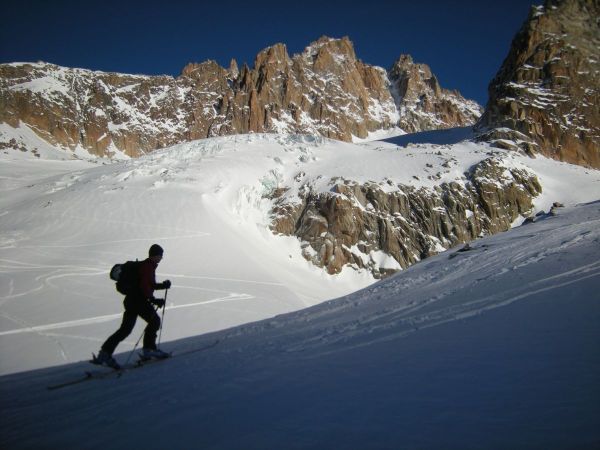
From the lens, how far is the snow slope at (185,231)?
15.9 meters

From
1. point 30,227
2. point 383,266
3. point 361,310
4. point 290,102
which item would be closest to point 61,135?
point 290,102

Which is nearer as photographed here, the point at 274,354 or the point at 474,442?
the point at 474,442

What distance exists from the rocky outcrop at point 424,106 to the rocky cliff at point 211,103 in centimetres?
59

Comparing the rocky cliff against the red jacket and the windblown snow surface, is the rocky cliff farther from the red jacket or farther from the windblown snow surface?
the red jacket

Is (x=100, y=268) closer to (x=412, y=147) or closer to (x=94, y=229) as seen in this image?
(x=94, y=229)

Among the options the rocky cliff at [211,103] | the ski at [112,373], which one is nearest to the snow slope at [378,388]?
the ski at [112,373]

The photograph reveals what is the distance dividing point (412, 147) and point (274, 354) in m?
58.5

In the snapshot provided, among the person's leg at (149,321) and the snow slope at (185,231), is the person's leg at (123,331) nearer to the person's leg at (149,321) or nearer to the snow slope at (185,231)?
the person's leg at (149,321)

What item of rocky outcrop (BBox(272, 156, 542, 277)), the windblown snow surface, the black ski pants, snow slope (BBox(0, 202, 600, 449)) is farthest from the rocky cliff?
snow slope (BBox(0, 202, 600, 449))

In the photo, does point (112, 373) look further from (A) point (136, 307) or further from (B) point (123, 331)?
(A) point (136, 307)

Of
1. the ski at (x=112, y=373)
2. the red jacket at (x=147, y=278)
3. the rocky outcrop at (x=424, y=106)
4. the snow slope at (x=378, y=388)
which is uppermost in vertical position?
the rocky outcrop at (x=424, y=106)

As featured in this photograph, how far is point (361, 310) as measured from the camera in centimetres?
881

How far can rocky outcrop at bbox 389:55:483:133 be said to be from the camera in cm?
17912

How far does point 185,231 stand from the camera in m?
30.7
